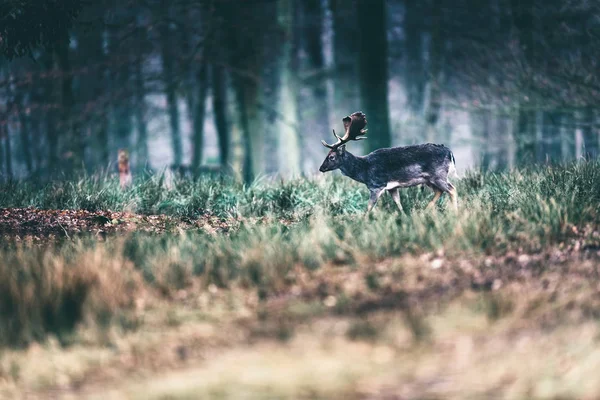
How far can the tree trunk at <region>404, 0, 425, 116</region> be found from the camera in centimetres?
2450

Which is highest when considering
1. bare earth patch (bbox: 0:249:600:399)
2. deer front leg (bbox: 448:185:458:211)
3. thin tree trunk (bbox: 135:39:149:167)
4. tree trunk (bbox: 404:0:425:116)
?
tree trunk (bbox: 404:0:425:116)

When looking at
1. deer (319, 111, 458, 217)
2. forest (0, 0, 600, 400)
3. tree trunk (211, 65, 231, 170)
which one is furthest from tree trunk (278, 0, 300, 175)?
deer (319, 111, 458, 217)

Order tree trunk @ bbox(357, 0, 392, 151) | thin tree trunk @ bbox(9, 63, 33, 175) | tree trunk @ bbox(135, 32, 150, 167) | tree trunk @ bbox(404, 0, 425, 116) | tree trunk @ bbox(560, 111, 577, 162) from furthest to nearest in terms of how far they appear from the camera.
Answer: tree trunk @ bbox(404, 0, 425, 116) < thin tree trunk @ bbox(9, 63, 33, 175) < tree trunk @ bbox(135, 32, 150, 167) < tree trunk @ bbox(560, 111, 577, 162) < tree trunk @ bbox(357, 0, 392, 151)

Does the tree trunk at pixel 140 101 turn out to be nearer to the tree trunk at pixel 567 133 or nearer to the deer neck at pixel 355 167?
the deer neck at pixel 355 167

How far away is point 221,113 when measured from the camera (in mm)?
20312

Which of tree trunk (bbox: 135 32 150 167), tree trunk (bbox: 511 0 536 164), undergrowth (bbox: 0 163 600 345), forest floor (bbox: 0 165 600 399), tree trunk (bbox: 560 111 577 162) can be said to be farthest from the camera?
tree trunk (bbox: 135 32 150 167)

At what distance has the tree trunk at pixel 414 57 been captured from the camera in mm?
24500

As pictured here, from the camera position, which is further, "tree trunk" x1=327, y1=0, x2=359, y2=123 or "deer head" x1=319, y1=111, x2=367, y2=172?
"tree trunk" x1=327, y1=0, x2=359, y2=123

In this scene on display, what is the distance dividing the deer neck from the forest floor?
242 cm

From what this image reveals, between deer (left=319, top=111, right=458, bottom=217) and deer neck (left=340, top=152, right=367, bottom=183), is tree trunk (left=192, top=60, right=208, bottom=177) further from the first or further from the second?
deer (left=319, top=111, right=458, bottom=217)

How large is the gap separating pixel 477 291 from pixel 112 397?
3111 mm

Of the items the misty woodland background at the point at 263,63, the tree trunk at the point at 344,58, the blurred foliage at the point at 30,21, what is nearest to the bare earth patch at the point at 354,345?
the blurred foliage at the point at 30,21

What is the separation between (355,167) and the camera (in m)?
12.4

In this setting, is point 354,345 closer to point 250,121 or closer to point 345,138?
point 345,138
